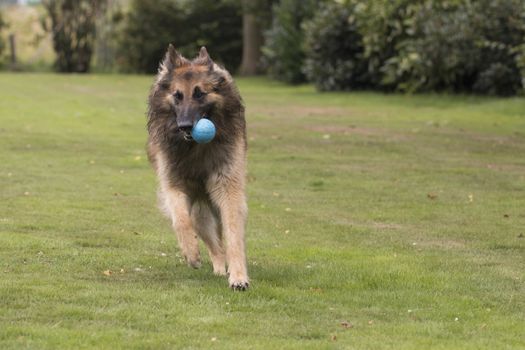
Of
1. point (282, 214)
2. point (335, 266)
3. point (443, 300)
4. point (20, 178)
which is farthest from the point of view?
point (20, 178)

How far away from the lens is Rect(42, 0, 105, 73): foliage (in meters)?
44.6

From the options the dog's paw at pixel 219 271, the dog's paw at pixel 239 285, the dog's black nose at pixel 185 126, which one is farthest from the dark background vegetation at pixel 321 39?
the dog's paw at pixel 239 285

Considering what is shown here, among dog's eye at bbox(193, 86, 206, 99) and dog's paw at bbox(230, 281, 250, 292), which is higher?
dog's eye at bbox(193, 86, 206, 99)

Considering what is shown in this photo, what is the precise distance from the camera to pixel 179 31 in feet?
146

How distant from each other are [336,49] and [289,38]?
11.4ft

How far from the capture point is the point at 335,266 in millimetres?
9102

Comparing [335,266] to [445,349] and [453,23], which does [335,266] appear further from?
[453,23]

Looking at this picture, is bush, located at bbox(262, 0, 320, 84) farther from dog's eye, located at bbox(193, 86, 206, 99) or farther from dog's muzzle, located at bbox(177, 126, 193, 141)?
dog's muzzle, located at bbox(177, 126, 193, 141)

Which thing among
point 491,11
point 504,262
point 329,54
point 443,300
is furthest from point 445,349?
point 329,54

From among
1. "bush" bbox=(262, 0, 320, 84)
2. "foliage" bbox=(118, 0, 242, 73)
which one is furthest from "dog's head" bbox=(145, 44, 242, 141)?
"foliage" bbox=(118, 0, 242, 73)

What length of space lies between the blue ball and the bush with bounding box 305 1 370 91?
23.5m

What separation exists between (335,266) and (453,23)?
64.8 ft

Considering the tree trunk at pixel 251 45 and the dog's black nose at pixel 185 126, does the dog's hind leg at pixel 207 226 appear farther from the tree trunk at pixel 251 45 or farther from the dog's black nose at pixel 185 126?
the tree trunk at pixel 251 45

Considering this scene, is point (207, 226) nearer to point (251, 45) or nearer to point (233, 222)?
point (233, 222)
